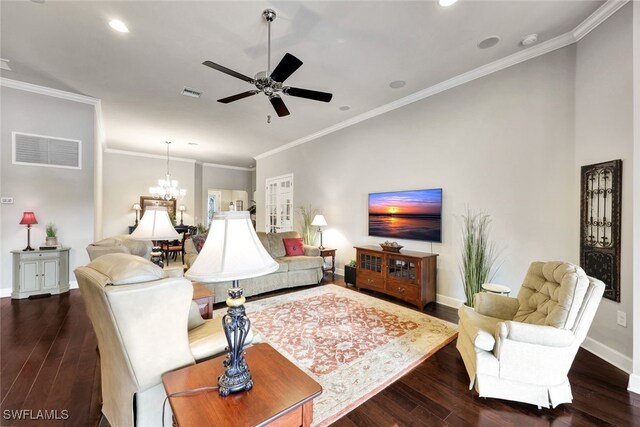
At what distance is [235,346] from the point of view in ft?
3.86

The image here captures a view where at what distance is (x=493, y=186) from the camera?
11.2ft

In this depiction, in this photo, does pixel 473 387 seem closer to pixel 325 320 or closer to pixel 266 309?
pixel 325 320

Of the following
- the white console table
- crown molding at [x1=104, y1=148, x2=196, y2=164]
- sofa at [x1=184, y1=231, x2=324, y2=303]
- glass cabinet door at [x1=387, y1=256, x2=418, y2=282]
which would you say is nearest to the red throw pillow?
sofa at [x1=184, y1=231, x2=324, y2=303]

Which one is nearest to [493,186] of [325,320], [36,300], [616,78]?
[616,78]

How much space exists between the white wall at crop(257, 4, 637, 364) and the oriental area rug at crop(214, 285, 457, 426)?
1115 mm

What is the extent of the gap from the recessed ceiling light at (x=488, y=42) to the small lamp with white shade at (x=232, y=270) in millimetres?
3368

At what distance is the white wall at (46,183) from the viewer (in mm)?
4086

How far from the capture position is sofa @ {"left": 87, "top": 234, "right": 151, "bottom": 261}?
310 cm

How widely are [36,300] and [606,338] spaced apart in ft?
23.1

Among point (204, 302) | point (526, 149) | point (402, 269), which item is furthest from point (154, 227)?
point (526, 149)

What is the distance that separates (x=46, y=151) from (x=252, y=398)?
18.3ft

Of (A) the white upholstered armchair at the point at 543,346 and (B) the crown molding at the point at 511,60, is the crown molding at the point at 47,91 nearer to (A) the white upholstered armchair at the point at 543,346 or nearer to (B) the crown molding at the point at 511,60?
(B) the crown molding at the point at 511,60

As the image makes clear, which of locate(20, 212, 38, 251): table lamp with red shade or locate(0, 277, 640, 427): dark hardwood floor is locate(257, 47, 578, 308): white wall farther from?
locate(20, 212, 38, 251): table lamp with red shade

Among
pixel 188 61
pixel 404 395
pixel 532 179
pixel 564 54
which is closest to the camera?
pixel 404 395
